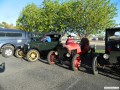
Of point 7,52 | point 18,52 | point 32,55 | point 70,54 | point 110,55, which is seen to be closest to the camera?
point 110,55

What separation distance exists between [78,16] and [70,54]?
37.8 ft

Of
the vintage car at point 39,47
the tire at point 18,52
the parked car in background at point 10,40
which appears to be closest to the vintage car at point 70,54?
the vintage car at point 39,47

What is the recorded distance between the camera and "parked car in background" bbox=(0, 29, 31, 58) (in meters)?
14.3

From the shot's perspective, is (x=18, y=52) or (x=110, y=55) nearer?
(x=110, y=55)

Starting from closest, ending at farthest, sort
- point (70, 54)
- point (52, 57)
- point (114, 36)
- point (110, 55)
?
point (110, 55) < point (114, 36) < point (70, 54) < point (52, 57)

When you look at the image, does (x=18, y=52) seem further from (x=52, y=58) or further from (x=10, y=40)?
(x=52, y=58)

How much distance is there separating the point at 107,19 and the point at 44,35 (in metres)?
9.63

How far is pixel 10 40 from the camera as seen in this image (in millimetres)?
14758

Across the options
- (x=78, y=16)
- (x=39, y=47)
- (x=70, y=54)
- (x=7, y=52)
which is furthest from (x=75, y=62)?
(x=78, y=16)

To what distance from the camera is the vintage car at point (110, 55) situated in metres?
8.16

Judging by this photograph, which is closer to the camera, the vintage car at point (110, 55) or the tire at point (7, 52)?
the vintage car at point (110, 55)

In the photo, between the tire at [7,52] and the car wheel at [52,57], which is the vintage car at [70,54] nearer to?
the car wheel at [52,57]

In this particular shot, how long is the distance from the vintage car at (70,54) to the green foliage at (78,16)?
998cm

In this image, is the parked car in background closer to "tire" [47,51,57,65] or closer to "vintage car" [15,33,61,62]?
"vintage car" [15,33,61,62]
